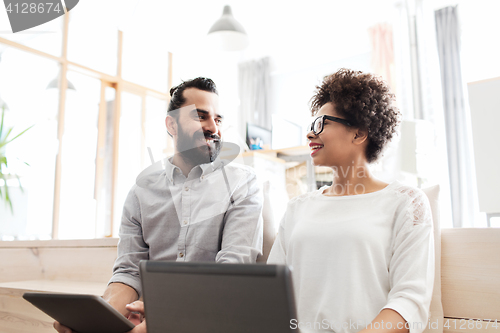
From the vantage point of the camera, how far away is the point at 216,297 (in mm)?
570

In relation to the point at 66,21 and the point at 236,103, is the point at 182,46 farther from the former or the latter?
the point at 66,21

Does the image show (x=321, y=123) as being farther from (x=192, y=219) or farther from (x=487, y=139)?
(x=487, y=139)

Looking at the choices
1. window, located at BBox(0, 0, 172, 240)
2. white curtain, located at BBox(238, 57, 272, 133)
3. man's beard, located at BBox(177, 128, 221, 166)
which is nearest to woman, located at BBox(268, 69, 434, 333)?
man's beard, located at BBox(177, 128, 221, 166)

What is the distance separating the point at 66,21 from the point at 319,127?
162 inches

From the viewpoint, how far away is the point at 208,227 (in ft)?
4.02

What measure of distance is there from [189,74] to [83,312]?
3.10 m

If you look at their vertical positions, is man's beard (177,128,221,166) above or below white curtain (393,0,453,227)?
below

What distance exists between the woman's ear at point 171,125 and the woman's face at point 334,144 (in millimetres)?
527

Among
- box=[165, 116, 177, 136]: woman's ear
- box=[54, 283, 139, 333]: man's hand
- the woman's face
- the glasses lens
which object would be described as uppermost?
box=[165, 116, 177, 136]: woman's ear

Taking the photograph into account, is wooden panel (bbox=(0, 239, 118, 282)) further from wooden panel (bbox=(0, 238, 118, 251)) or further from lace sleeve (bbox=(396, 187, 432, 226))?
lace sleeve (bbox=(396, 187, 432, 226))

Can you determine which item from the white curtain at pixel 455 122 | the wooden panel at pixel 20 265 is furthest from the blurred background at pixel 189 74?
the wooden panel at pixel 20 265

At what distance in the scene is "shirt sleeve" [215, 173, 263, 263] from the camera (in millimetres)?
1143

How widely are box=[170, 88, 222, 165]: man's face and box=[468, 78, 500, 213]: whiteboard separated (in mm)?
1261

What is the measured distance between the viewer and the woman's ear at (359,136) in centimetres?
116
